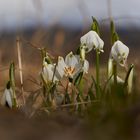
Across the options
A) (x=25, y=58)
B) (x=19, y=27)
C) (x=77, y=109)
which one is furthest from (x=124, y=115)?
(x=25, y=58)

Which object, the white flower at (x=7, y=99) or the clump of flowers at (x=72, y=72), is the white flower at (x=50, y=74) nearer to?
the clump of flowers at (x=72, y=72)

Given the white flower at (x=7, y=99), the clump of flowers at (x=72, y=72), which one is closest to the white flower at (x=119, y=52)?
the clump of flowers at (x=72, y=72)

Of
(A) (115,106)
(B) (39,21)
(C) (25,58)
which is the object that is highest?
(A) (115,106)

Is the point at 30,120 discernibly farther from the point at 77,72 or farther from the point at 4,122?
the point at 77,72

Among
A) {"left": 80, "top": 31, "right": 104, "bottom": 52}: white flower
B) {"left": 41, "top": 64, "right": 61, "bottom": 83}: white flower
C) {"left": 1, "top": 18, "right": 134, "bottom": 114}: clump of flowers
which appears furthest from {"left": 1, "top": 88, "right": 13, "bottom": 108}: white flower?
{"left": 80, "top": 31, "right": 104, "bottom": 52}: white flower

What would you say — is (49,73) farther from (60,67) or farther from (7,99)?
Result: (7,99)

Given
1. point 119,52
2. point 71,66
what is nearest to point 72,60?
point 71,66
